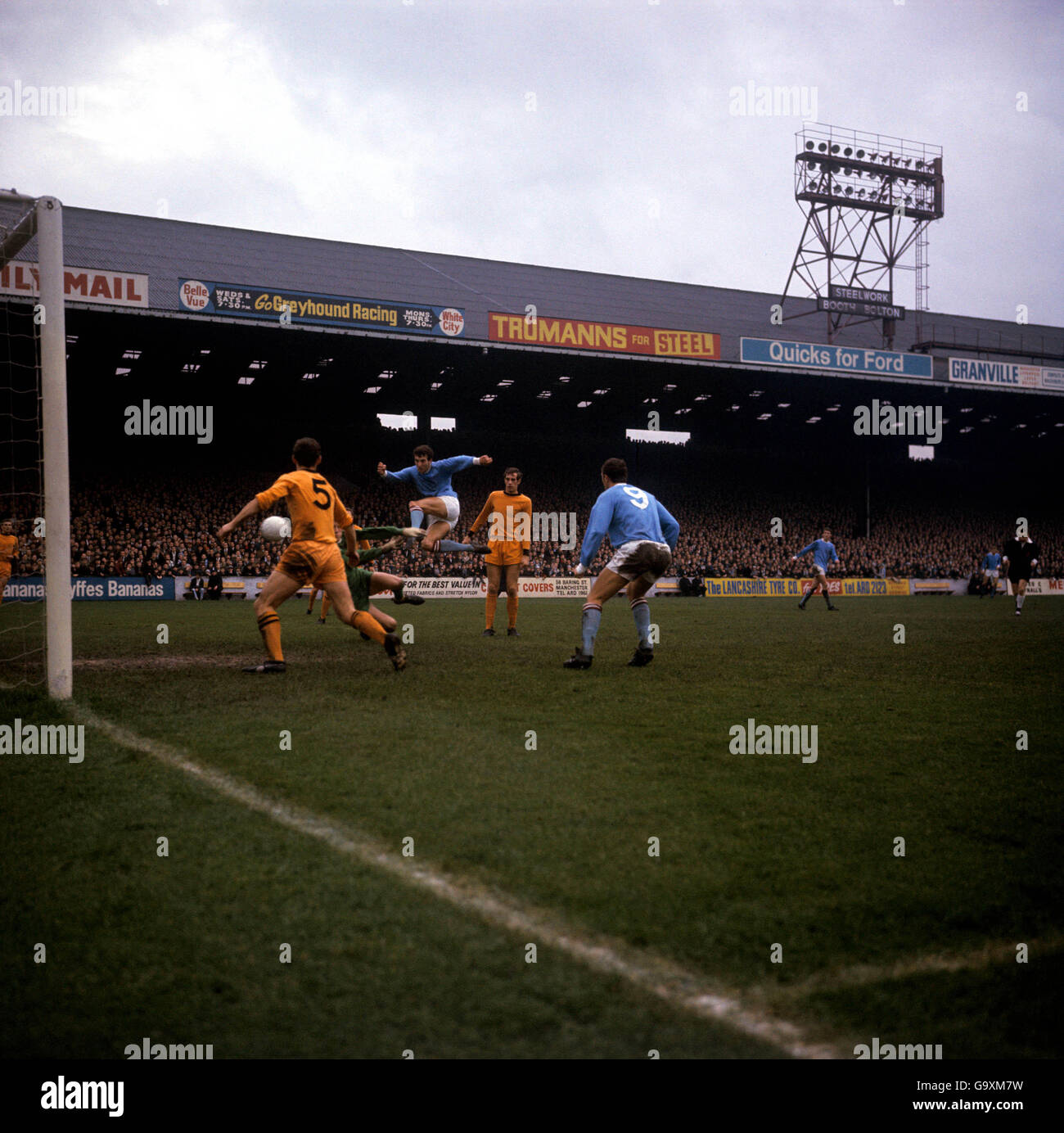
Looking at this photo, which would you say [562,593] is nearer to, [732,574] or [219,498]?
[732,574]

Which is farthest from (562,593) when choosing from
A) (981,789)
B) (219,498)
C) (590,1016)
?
(590,1016)

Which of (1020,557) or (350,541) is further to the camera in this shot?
(1020,557)

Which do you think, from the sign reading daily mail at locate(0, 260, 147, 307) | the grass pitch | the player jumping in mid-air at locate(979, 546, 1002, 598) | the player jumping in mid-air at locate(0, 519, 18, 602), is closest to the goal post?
the grass pitch

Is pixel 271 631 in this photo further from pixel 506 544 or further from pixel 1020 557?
pixel 1020 557

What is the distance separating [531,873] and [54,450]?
555cm

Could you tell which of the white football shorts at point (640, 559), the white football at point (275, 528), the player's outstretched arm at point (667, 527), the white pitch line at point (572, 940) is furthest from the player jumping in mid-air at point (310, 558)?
the white pitch line at point (572, 940)

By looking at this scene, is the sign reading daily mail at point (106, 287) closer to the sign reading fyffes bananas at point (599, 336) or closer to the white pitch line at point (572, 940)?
the sign reading fyffes bananas at point (599, 336)

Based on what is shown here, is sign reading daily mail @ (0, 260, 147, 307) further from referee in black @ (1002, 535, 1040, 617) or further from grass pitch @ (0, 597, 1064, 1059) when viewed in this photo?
referee in black @ (1002, 535, 1040, 617)

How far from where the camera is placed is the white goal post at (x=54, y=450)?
22.3 ft

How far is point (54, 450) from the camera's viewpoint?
688cm

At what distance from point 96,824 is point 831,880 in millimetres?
2952

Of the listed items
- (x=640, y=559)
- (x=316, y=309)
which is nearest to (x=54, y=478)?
(x=640, y=559)

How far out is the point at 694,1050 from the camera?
2.10 meters

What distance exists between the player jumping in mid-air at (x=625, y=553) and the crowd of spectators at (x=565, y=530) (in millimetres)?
20399
